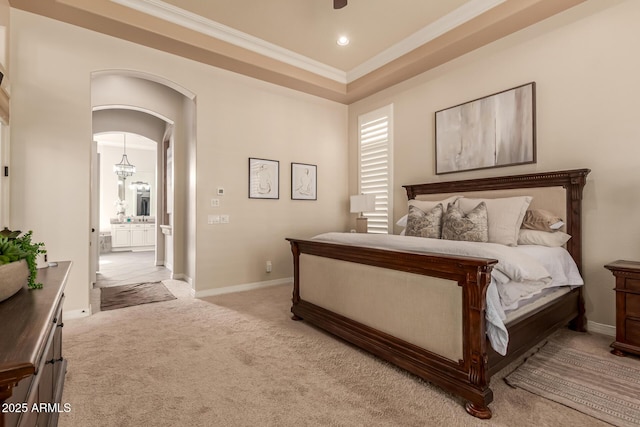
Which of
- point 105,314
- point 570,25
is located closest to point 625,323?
point 570,25

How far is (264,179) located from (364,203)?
5.00ft

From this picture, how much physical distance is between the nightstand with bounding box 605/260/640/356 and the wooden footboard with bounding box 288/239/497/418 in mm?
1527

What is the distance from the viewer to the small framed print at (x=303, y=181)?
501 cm

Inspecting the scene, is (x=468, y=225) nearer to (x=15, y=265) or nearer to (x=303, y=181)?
(x=303, y=181)

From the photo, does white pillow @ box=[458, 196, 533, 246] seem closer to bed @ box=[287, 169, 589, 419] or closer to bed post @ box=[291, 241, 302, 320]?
bed @ box=[287, 169, 589, 419]

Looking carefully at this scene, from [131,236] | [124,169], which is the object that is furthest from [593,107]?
[131,236]

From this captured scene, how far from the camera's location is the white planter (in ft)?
3.53

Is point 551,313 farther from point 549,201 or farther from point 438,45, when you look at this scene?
point 438,45

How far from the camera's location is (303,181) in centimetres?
513

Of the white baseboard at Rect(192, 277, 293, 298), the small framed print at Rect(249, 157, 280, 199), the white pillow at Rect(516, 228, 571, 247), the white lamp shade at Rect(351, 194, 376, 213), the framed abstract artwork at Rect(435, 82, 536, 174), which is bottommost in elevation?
the white baseboard at Rect(192, 277, 293, 298)

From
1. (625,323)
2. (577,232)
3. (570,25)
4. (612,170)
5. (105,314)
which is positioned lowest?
(105,314)

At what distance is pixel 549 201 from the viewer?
10.2ft

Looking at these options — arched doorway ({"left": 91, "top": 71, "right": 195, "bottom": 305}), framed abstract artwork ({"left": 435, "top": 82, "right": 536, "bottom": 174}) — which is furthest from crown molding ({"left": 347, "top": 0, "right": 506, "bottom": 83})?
arched doorway ({"left": 91, "top": 71, "right": 195, "bottom": 305})

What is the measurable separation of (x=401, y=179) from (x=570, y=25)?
2438mm
